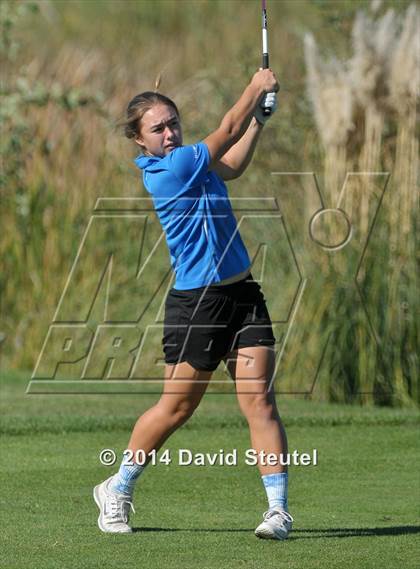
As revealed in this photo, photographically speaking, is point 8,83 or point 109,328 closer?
point 109,328

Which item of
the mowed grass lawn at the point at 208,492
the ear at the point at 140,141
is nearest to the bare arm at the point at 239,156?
the ear at the point at 140,141

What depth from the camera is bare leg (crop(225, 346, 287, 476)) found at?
590cm

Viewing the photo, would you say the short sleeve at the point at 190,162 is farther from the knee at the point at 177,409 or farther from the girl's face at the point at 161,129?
the knee at the point at 177,409

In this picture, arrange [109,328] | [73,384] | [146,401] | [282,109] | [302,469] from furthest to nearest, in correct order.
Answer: [282,109], [109,328], [73,384], [146,401], [302,469]

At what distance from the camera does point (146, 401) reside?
1049 cm

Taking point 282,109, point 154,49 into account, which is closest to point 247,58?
point 282,109

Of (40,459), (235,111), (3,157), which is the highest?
(235,111)

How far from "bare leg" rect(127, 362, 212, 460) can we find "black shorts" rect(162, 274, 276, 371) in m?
0.05

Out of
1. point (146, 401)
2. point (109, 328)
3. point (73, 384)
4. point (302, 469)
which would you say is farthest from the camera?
point (109, 328)

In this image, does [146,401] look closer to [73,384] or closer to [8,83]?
[73,384]

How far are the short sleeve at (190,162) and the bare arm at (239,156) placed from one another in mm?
299

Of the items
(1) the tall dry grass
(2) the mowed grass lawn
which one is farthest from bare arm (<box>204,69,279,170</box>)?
(1) the tall dry grass

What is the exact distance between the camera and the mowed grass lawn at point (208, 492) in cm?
562

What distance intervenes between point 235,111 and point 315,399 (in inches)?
211
